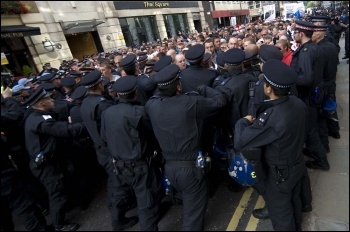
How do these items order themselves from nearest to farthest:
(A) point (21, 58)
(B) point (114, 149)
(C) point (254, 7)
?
(B) point (114, 149), (A) point (21, 58), (C) point (254, 7)

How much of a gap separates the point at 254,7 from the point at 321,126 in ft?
168

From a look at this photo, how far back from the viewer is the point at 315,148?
3.68m

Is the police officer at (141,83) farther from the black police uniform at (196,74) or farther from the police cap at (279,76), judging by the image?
the police cap at (279,76)

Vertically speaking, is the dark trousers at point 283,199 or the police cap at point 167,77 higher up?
the police cap at point 167,77

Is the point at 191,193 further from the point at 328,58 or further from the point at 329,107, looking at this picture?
the point at 328,58

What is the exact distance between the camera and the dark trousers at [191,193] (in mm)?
2891

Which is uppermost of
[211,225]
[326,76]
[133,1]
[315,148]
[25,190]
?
[133,1]

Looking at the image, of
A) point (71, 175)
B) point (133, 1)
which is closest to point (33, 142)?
point (71, 175)

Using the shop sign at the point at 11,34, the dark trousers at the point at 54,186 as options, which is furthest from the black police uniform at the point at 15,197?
the shop sign at the point at 11,34

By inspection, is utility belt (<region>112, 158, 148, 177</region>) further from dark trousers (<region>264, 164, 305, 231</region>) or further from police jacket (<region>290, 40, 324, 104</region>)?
police jacket (<region>290, 40, 324, 104</region>)

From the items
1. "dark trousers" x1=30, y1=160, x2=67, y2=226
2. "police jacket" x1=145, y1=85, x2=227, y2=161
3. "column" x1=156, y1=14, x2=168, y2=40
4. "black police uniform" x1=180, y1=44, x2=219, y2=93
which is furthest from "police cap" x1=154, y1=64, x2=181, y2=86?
"column" x1=156, y1=14, x2=168, y2=40

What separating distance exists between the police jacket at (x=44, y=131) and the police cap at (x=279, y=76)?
2609 mm

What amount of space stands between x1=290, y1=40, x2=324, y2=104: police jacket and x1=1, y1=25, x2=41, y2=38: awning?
513 inches

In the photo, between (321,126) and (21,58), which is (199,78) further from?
(21,58)
